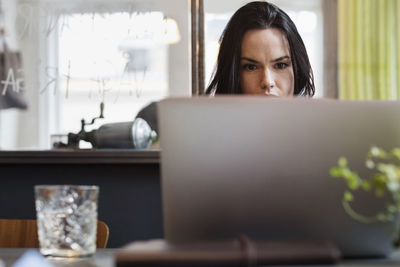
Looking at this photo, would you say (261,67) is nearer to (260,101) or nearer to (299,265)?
(260,101)

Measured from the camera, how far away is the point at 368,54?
2963mm

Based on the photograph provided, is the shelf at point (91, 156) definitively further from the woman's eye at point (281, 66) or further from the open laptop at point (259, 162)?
the open laptop at point (259, 162)

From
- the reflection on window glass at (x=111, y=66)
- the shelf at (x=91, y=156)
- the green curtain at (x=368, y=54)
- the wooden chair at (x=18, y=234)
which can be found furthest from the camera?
the green curtain at (x=368, y=54)

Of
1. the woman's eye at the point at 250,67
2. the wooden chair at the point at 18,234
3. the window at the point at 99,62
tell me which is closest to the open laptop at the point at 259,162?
the wooden chair at the point at 18,234

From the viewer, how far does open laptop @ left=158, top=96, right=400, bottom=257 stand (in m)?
1.04

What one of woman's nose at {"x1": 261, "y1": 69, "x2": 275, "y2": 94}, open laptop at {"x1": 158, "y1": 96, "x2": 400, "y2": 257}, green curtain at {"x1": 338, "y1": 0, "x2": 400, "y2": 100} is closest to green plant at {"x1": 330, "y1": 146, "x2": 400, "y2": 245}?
open laptop at {"x1": 158, "y1": 96, "x2": 400, "y2": 257}

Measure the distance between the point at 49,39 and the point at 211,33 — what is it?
2.15 feet

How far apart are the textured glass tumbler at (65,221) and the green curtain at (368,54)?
1885 mm

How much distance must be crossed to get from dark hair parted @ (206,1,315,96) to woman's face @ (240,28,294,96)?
2cm

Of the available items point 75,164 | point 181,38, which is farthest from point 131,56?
point 75,164

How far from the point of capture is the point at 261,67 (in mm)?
1987

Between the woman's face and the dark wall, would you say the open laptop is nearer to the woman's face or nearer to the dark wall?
the woman's face

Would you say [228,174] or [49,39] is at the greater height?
[49,39]

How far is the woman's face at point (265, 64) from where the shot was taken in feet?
6.45
